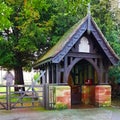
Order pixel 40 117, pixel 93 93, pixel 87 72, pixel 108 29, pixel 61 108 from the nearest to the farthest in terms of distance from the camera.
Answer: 1. pixel 40 117
2. pixel 61 108
3. pixel 93 93
4. pixel 87 72
5. pixel 108 29

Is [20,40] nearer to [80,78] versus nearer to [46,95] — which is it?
[80,78]

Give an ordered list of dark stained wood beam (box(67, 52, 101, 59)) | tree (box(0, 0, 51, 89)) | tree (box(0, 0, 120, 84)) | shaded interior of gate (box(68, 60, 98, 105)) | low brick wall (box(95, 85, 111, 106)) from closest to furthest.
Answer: dark stained wood beam (box(67, 52, 101, 59)), low brick wall (box(95, 85, 111, 106)), shaded interior of gate (box(68, 60, 98, 105)), tree (box(0, 0, 120, 84)), tree (box(0, 0, 51, 89))

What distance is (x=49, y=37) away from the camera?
20266 millimetres

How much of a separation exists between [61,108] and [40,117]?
266 centimetres

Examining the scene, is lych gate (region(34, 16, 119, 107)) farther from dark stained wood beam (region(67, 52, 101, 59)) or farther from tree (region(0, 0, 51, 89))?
tree (region(0, 0, 51, 89))

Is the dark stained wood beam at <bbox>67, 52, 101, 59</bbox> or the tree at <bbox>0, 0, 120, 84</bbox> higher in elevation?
the tree at <bbox>0, 0, 120, 84</bbox>

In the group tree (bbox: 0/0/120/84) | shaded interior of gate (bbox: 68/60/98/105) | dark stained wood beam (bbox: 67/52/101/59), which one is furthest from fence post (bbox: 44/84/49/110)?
tree (bbox: 0/0/120/84)

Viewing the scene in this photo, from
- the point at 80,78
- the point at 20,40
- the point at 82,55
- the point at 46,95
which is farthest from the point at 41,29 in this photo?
the point at 46,95

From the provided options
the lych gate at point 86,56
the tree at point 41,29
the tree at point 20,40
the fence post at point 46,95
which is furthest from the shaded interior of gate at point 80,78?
the tree at point 20,40

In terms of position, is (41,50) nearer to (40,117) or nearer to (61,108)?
(61,108)

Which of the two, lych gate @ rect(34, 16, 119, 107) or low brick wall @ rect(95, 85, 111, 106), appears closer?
lych gate @ rect(34, 16, 119, 107)

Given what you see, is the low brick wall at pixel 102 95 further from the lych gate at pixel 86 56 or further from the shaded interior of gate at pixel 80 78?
the shaded interior of gate at pixel 80 78

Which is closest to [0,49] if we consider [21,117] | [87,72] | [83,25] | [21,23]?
[21,23]

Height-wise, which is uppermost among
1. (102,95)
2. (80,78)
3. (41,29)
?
(41,29)
